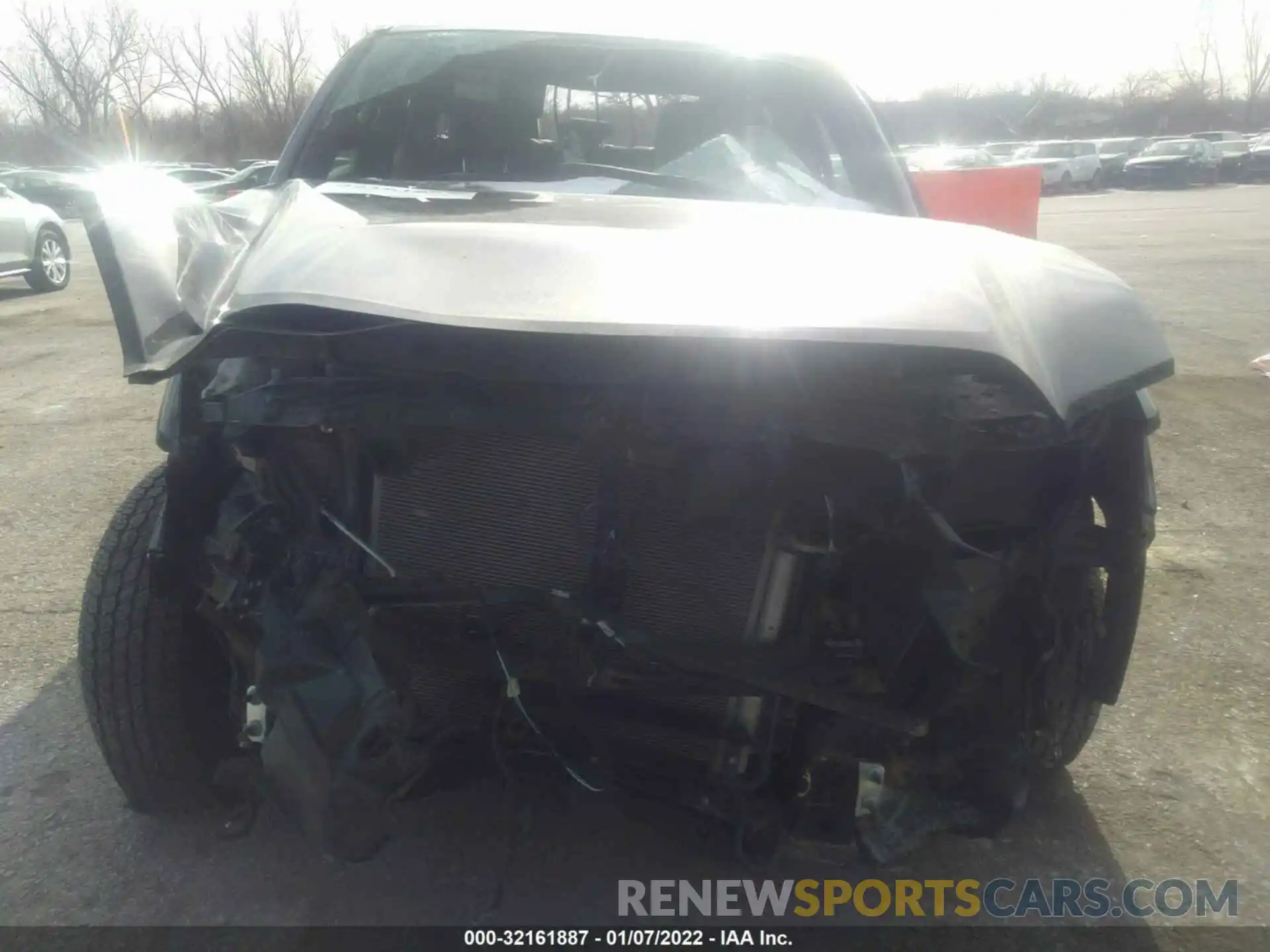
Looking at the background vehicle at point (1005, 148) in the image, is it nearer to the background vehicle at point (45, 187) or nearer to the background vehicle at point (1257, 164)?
the background vehicle at point (1257, 164)

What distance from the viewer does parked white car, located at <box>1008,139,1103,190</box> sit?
29641 mm

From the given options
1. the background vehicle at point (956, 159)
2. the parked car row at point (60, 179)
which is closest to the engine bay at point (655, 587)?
the parked car row at point (60, 179)

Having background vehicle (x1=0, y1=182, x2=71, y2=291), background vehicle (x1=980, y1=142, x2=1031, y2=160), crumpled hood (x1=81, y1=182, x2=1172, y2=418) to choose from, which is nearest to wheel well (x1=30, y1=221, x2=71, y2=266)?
background vehicle (x1=0, y1=182, x2=71, y2=291)

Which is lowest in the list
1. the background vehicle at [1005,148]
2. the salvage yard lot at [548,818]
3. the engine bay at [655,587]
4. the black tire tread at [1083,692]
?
the salvage yard lot at [548,818]

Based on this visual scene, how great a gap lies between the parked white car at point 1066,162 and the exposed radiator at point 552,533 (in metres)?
29.8

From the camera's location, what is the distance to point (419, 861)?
2.22m

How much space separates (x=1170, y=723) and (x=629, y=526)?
182 centimetres

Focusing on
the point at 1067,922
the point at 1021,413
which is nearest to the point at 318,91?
the point at 1021,413

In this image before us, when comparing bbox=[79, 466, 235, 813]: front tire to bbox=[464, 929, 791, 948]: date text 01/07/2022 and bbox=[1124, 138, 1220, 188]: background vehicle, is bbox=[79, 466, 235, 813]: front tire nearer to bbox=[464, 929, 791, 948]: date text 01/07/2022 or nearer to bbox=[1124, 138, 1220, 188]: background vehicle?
bbox=[464, 929, 791, 948]: date text 01/07/2022

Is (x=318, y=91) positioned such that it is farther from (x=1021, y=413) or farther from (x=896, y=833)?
(x=896, y=833)

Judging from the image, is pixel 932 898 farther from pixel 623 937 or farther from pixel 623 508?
pixel 623 508

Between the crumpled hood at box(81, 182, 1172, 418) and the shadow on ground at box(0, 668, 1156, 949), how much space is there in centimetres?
99

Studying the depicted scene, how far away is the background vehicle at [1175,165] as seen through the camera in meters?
29.4

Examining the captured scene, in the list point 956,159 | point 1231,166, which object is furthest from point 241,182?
point 1231,166
